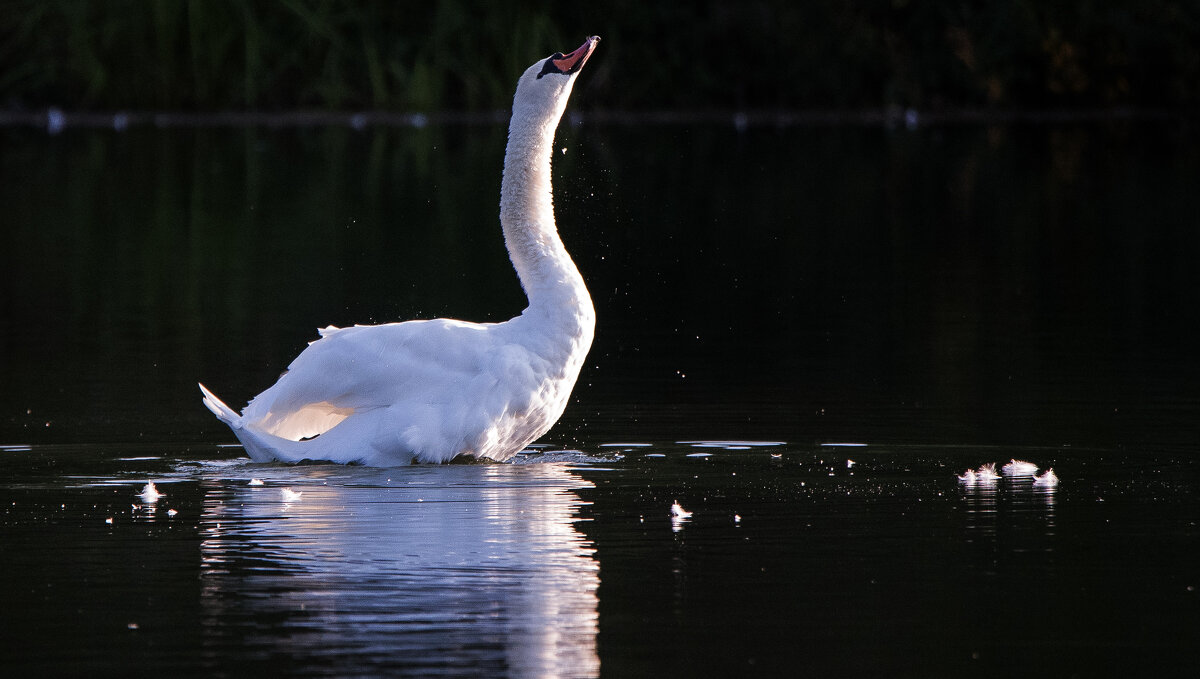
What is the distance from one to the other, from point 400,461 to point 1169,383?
439cm

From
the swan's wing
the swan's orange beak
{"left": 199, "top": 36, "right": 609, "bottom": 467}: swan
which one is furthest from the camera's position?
the swan's orange beak

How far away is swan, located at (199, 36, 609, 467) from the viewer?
29.2 feet

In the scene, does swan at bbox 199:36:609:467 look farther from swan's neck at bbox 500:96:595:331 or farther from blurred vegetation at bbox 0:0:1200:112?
blurred vegetation at bbox 0:0:1200:112

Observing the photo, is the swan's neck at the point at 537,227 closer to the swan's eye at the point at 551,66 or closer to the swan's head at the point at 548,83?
the swan's head at the point at 548,83

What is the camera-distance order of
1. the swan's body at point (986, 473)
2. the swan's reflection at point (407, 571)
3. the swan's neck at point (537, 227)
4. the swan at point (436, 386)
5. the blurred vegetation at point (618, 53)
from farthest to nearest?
1. the blurred vegetation at point (618, 53)
2. the swan's neck at point (537, 227)
3. the swan at point (436, 386)
4. the swan's body at point (986, 473)
5. the swan's reflection at point (407, 571)

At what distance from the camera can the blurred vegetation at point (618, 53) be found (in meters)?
40.3

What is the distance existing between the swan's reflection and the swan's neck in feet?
2.73

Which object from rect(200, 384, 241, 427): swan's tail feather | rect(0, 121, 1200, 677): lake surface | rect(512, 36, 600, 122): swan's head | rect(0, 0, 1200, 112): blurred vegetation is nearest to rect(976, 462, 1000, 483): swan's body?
rect(0, 121, 1200, 677): lake surface

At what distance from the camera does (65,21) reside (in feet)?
132

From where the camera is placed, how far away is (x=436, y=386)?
8984 millimetres

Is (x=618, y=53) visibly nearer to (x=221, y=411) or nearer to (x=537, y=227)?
(x=537, y=227)

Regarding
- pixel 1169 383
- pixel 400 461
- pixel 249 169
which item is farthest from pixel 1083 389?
pixel 249 169

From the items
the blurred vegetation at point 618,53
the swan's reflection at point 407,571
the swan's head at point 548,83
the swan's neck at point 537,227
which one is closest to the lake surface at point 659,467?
the swan's reflection at point 407,571

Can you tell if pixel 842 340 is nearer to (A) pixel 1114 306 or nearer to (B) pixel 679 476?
(A) pixel 1114 306
